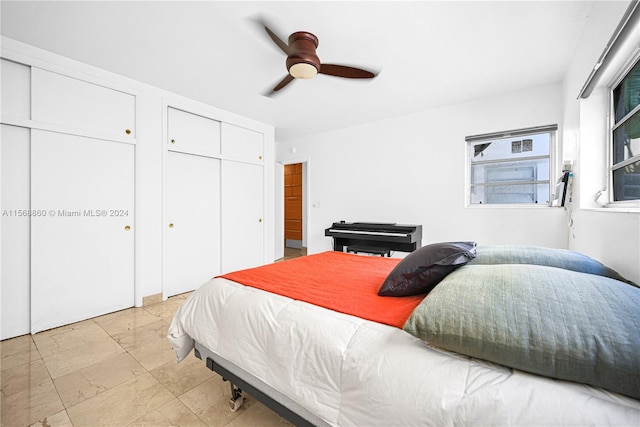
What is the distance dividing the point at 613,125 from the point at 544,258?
4.38 feet

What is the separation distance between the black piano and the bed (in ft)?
6.74

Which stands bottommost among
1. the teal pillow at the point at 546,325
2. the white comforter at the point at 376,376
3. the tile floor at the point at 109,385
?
the tile floor at the point at 109,385

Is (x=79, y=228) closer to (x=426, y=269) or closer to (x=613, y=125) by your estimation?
(x=426, y=269)

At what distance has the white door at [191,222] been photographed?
3.32 m

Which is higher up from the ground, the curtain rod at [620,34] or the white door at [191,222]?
the curtain rod at [620,34]

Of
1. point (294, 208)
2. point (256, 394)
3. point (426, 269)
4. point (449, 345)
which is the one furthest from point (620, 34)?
point (294, 208)

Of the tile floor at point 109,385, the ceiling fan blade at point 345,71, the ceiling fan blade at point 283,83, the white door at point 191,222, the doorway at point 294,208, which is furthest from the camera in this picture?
the doorway at point 294,208

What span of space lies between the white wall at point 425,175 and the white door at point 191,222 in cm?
188

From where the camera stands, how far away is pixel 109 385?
1697mm

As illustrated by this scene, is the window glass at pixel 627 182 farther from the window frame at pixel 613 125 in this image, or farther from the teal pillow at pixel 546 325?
the teal pillow at pixel 546 325

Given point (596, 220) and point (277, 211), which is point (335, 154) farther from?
point (596, 220)

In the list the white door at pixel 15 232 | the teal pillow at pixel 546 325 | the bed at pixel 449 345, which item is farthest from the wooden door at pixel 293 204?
the teal pillow at pixel 546 325

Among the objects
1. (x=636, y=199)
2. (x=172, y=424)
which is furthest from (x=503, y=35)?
(x=172, y=424)

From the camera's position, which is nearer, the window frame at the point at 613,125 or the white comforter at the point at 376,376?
the white comforter at the point at 376,376
